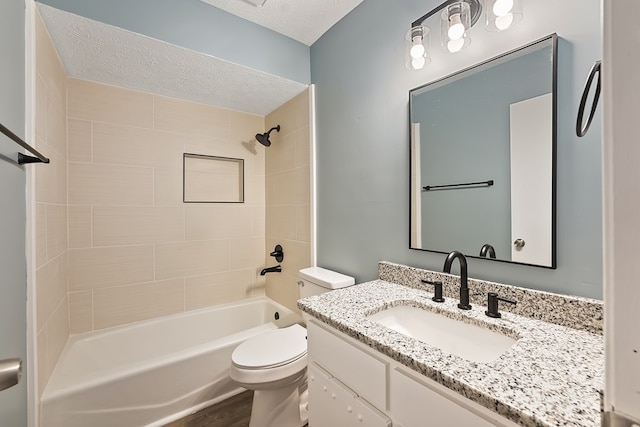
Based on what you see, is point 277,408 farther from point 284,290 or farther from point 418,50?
point 418,50

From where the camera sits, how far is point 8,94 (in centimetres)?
86

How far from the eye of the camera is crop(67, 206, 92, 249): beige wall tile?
1.83 metres

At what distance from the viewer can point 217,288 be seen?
7.78 ft

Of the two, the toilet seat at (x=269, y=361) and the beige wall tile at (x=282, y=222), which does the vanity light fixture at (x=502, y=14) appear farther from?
the toilet seat at (x=269, y=361)

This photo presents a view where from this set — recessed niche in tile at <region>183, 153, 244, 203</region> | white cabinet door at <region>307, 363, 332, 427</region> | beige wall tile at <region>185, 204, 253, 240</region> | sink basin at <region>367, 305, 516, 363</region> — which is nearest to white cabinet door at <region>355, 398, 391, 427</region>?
white cabinet door at <region>307, 363, 332, 427</region>

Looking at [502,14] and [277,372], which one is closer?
[502,14]

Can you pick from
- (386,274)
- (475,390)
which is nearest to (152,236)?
(386,274)

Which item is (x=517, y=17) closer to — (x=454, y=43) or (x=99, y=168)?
(x=454, y=43)

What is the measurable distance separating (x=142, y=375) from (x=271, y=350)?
2.40 feet

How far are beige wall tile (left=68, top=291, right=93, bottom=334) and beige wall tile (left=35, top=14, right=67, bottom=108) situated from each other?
129 cm

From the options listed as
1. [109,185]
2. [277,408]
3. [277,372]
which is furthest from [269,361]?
[109,185]

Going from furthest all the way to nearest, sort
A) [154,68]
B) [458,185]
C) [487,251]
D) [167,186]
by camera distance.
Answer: [167,186]
[154,68]
[458,185]
[487,251]

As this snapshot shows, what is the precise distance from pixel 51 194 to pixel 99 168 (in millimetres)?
529

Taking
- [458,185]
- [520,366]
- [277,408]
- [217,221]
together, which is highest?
[458,185]
